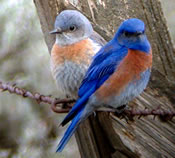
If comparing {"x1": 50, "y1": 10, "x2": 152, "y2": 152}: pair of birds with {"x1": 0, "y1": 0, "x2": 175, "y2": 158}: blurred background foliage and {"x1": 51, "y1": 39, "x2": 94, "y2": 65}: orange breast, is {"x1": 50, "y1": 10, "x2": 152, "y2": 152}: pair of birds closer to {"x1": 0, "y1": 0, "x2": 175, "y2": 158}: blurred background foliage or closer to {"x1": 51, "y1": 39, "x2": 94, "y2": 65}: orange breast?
{"x1": 51, "y1": 39, "x2": 94, "y2": 65}: orange breast

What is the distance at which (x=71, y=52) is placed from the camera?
5.05 m

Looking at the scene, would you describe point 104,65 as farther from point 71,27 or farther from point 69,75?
point 71,27

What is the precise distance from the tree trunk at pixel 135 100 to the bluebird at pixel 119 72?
4.8 inches

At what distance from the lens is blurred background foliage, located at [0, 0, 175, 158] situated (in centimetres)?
775

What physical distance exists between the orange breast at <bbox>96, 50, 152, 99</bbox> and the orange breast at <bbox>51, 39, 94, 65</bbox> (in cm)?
Result: 75

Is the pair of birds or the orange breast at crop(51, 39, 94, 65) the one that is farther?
the orange breast at crop(51, 39, 94, 65)

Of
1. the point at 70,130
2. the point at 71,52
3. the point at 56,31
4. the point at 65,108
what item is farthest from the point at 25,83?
the point at 70,130

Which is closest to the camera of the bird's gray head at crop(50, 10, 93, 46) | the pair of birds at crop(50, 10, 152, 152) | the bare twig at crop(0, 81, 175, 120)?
the bare twig at crop(0, 81, 175, 120)

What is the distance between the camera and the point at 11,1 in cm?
798

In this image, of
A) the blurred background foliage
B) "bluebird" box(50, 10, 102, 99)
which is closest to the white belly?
"bluebird" box(50, 10, 102, 99)

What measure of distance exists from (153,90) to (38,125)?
363cm

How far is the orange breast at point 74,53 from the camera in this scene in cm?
499

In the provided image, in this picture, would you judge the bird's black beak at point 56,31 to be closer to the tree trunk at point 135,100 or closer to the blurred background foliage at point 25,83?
the tree trunk at point 135,100

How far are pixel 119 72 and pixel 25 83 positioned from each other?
366 cm
